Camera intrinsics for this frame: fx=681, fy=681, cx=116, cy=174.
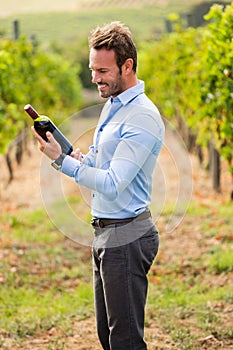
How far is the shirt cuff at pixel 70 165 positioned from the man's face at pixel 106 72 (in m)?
0.35

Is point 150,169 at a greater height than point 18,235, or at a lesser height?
greater

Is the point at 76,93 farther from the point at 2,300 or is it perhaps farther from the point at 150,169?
the point at 150,169

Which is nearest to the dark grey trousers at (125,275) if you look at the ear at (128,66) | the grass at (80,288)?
the ear at (128,66)

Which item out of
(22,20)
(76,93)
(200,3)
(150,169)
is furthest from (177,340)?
(22,20)

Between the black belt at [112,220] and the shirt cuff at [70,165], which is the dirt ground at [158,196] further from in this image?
the shirt cuff at [70,165]

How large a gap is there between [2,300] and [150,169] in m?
2.81

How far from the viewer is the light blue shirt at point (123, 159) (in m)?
3.04

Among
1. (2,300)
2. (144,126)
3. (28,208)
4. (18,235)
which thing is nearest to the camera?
(144,126)

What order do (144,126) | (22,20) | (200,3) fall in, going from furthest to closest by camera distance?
(22,20) < (200,3) < (144,126)

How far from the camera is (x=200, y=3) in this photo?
119 ft

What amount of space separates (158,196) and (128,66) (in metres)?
1.64

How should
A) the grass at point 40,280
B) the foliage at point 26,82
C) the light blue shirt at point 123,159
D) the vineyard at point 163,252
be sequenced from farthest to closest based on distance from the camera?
the foliage at point 26,82 < the grass at point 40,280 < the vineyard at point 163,252 < the light blue shirt at point 123,159

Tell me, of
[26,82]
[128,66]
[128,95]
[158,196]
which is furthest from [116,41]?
[26,82]

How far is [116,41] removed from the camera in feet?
10.1
